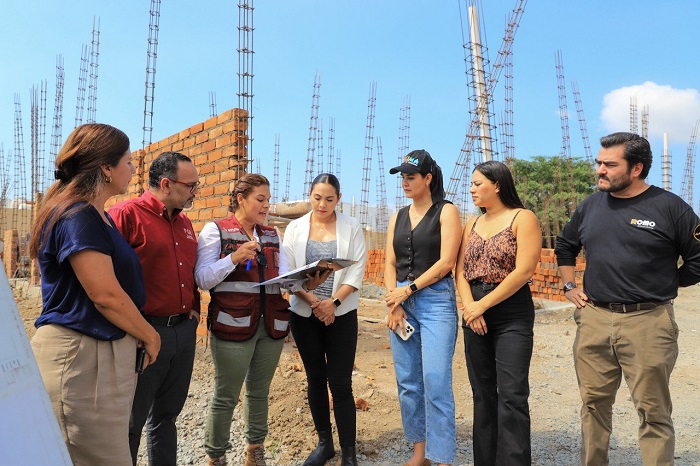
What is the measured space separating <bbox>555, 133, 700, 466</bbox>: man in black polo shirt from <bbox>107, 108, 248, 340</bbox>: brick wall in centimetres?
309

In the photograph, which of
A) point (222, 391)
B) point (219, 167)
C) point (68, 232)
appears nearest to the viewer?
point (68, 232)

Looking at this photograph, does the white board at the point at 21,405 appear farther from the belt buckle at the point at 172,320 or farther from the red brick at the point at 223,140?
the red brick at the point at 223,140

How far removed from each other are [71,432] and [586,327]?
104 inches

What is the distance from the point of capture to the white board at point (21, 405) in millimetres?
1247

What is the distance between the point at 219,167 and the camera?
503 cm

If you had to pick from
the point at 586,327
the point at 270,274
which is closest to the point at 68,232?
the point at 270,274

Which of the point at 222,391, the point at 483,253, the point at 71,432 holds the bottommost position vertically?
the point at 222,391

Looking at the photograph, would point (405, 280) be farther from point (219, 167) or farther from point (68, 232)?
point (219, 167)

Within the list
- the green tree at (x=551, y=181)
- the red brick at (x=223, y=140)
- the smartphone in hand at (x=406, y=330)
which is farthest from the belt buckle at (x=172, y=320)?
the green tree at (x=551, y=181)

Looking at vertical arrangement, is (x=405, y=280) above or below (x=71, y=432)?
above

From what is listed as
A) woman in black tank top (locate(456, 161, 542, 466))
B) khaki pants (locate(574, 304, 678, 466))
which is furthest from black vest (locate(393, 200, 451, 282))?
khaki pants (locate(574, 304, 678, 466))

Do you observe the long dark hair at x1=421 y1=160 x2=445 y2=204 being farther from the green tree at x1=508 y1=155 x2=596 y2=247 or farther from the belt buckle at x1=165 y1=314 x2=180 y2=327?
the green tree at x1=508 y1=155 x2=596 y2=247

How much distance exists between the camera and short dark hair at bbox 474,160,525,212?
121 inches

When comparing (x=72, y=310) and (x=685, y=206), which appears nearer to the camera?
(x=72, y=310)
